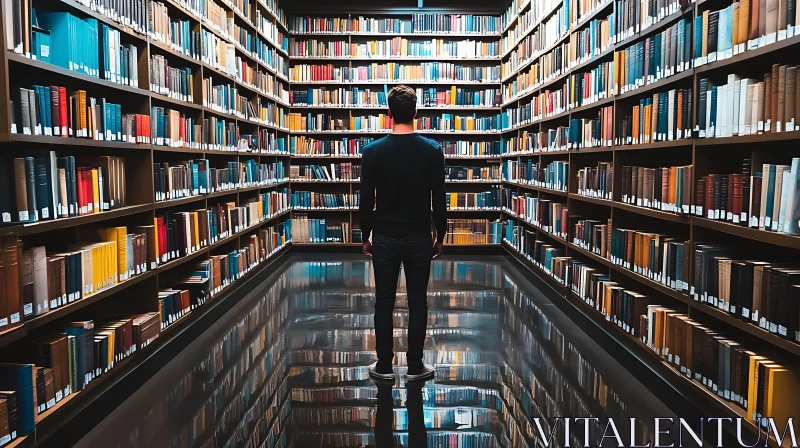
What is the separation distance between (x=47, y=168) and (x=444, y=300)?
14.0ft

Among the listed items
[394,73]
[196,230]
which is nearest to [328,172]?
[394,73]

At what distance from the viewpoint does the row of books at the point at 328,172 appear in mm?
10352

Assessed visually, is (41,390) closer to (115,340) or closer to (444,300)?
(115,340)

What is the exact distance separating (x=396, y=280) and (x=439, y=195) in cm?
57

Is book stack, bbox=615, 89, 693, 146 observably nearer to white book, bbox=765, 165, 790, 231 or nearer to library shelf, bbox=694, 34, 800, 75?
library shelf, bbox=694, 34, 800, 75

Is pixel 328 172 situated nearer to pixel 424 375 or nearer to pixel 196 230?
pixel 196 230

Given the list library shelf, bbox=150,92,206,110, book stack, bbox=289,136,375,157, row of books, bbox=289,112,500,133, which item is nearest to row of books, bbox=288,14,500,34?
row of books, bbox=289,112,500,133

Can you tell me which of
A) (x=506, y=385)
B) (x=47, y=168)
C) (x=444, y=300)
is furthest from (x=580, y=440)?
(x=444, y=300)

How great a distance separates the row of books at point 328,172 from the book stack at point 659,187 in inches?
231

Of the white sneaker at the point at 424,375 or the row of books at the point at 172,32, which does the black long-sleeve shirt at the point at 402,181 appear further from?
the row of books at the point at 172,32

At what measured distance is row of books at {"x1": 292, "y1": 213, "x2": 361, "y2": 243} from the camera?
10.3 m

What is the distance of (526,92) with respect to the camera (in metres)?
8.48

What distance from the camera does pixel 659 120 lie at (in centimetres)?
418

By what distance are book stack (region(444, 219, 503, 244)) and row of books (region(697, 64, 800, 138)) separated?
6.72 metres
